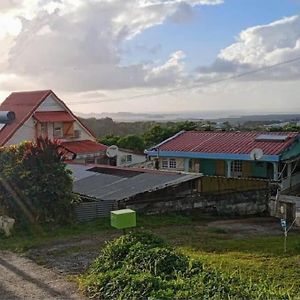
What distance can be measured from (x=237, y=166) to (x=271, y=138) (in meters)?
2.42

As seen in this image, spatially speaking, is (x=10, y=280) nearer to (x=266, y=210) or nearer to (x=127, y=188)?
(x=127, y=188)

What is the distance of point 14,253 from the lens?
12164 mm

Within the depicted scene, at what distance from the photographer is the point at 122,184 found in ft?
63.2

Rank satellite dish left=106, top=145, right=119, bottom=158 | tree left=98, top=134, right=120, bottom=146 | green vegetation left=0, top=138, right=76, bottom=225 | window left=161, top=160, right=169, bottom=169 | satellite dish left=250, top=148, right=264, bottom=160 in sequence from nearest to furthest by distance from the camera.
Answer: green vegetation left=0, top=138, right=76, bottom=225
satellite dish left=250, top=148, right=264, bottom=160
window left=161, top=160, right=169, bottom=169
satellite dish left=106, top=145, right=119, bottom=158
tree left=98, top=134, right=120, bottom=146

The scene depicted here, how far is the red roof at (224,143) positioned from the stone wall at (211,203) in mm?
4008

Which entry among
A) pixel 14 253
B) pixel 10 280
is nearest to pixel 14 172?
pixel 14 253

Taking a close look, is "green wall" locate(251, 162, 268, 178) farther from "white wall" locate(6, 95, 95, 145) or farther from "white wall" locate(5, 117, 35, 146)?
"white wall" locate(5, 117, 35, 146)

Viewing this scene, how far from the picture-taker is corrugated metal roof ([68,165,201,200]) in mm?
17875

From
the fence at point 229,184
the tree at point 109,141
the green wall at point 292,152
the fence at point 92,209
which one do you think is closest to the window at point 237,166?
the green wall at point 292,152

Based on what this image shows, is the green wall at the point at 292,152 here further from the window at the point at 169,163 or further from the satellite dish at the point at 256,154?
the window at the point at 169,163

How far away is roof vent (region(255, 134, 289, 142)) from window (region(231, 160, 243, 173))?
177 centimetres

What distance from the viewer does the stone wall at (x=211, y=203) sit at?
17703 mm

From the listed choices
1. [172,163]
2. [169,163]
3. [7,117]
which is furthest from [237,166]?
[7,117]

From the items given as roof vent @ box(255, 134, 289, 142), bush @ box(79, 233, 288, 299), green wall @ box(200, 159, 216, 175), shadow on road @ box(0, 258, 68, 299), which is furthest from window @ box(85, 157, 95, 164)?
bush @ box(79, 233, 288, 299)
